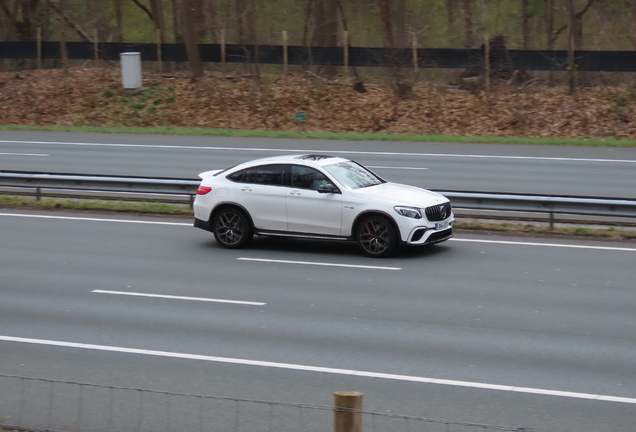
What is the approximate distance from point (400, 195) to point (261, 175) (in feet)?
8.05

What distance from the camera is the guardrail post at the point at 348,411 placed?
195 inches

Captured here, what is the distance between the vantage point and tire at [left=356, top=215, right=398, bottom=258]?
13734mm

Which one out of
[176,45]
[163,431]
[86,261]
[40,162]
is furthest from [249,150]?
[163,431]

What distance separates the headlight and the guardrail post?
873 cm

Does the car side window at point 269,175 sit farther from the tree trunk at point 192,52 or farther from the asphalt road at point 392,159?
the tree trunk at point 192,52

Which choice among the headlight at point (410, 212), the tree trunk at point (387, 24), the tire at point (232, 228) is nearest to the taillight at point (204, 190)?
the tire at point (232, 228)

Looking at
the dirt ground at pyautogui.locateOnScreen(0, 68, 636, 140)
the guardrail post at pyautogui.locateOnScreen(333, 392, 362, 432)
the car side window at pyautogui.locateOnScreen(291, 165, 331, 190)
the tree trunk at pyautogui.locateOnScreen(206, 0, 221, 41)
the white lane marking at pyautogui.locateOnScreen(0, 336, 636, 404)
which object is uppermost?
the tree trunk at pyautogui.locateOnScreen(206, 0, 221, 41)

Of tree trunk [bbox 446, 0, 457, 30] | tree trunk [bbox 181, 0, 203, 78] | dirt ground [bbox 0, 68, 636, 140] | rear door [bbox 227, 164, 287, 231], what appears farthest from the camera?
tree trunk [bbox 446, 0, 457, 30]

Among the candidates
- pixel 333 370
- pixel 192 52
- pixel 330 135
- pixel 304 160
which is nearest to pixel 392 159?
pixel 330 135

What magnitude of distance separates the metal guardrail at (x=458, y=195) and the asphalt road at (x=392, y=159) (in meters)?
3.61

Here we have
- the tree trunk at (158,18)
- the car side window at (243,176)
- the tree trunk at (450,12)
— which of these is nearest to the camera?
the car side window at (243,176)

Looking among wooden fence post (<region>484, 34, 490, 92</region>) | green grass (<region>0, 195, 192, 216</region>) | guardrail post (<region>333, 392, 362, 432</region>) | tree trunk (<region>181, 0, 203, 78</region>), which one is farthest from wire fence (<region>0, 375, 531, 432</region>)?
tree trunk (<region>181, 0, 203, 78</region>)

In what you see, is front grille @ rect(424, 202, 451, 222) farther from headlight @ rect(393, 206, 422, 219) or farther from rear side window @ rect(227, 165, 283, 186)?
rear side window @ rect(227, 165, 283, 186)

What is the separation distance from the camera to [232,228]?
48.6 ft
